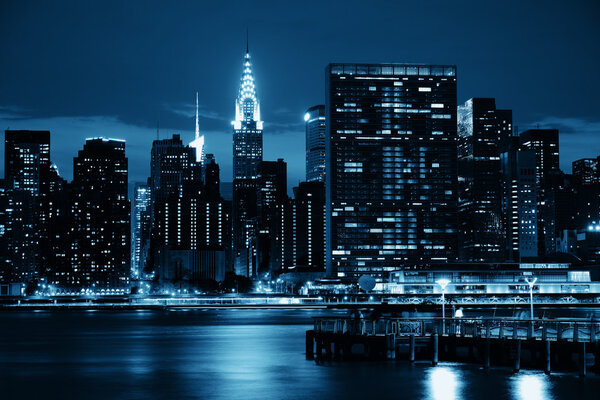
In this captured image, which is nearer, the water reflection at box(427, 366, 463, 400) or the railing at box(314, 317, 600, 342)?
the water reflection at box(427, 366, 463, 400)

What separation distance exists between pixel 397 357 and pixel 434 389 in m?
13.8

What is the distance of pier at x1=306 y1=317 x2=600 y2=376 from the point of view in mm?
63500

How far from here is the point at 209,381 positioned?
2881 inches

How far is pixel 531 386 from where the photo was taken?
61.2 m

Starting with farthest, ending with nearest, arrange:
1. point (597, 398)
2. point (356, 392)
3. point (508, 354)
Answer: point (508, 354) → point (356, 392) → point (597, 398)

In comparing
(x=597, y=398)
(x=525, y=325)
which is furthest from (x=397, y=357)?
(x=597, y=398)

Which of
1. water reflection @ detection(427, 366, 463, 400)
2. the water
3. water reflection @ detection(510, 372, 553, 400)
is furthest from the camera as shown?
the water

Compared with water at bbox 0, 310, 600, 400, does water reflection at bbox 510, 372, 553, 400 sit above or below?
above

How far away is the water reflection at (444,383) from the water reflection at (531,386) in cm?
358

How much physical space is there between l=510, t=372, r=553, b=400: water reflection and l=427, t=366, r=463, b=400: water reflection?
3.58 m

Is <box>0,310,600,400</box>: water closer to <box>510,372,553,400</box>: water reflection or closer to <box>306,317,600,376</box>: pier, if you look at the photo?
<box>510,372,553,400</box>: water reflection

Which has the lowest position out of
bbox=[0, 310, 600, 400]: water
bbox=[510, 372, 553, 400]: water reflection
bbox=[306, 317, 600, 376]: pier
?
bbox=[0, 310, 600, 400]: water

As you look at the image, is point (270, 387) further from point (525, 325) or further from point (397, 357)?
point (525, 325)

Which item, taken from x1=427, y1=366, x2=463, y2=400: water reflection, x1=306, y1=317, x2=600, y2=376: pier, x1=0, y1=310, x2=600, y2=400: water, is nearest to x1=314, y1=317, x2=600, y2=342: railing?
Result: x1=306, y1=317, x2=600, y2=376: pier
